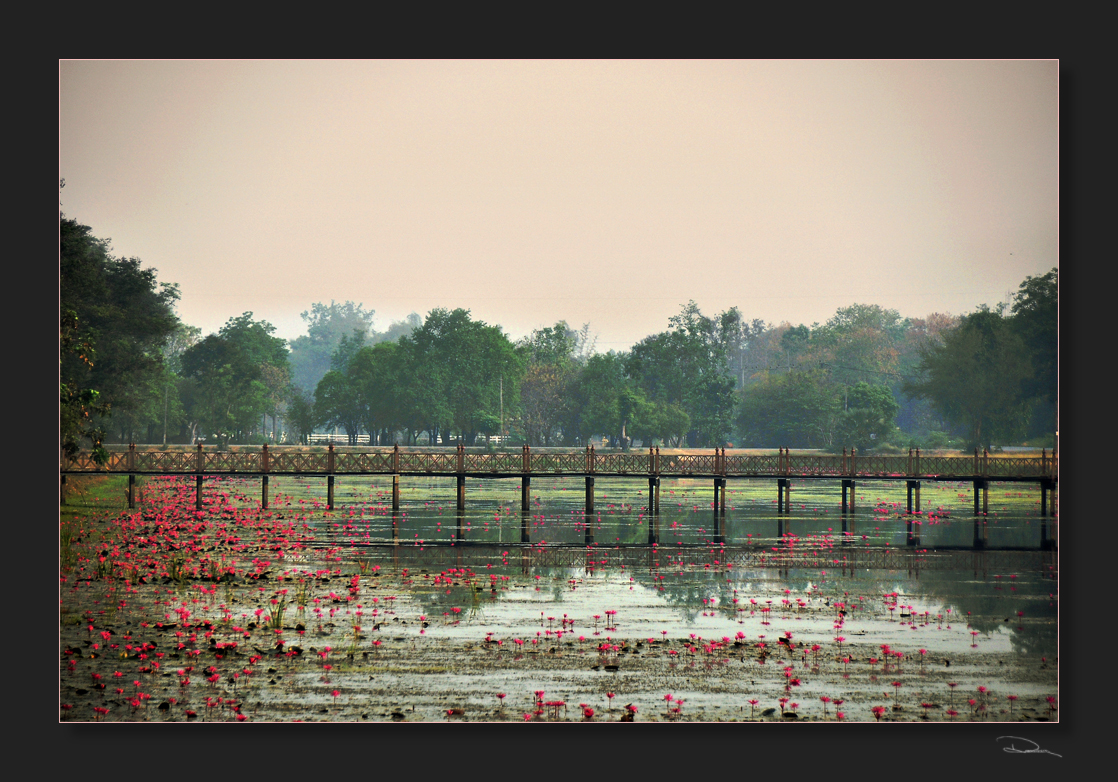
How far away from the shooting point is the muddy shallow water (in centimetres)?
991

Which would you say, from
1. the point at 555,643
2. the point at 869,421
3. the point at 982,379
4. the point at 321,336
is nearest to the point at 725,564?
the point at 555,643

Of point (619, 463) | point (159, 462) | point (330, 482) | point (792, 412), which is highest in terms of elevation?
point (792, 412)

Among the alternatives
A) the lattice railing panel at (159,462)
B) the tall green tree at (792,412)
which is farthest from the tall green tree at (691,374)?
the lattice railing panel at (159,462)

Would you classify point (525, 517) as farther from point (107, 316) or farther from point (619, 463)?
point (107, 316)

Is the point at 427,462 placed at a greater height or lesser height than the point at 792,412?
lesser

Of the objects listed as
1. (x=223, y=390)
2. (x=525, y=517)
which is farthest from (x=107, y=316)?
(x=223, y=390)

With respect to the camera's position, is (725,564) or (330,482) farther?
(330,482)

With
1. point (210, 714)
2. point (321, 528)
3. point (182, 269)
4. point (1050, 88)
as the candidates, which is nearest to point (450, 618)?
point (210, 714)

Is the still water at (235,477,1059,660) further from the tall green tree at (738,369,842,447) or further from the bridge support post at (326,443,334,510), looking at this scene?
the tall green tree at (738,369,842,447)

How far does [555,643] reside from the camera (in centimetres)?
1221

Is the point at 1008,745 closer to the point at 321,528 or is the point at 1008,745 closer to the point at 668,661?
the point at 668,661
